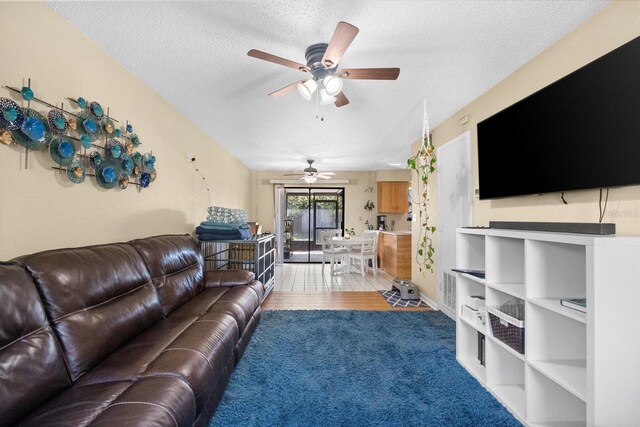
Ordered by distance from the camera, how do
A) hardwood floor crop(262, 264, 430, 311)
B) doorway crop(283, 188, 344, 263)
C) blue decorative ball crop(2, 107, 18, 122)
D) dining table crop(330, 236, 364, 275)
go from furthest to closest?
doorway crop(283, 188, 344, 263)
dining table crop(330, 236, 364, 275)
hardwood floor crop(262, 264, 430, 311)
blue decorative ball crop(2, 107, 18, 122)

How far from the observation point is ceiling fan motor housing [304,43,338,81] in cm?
190

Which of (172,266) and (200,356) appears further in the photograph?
(172,266)

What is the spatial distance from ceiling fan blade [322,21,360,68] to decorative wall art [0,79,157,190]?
1.61 metres

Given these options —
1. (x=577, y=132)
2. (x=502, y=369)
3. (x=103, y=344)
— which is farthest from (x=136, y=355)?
(x=577, y=132)

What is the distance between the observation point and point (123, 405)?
1018 mm

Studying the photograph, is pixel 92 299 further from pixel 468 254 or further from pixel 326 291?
pixel 326 291

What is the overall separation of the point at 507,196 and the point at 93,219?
310 centimetres

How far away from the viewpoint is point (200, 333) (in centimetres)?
165

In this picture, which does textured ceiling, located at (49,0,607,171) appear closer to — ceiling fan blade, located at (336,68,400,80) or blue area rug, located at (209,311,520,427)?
ceiling fan blade, located at (336,68,400,80)

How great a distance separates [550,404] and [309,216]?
242 inches

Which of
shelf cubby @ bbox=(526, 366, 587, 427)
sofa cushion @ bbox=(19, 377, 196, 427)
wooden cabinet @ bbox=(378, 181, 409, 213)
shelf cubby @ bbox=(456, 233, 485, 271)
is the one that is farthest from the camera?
wooden cabinet @ bbox=(378, 181, 409, 213)

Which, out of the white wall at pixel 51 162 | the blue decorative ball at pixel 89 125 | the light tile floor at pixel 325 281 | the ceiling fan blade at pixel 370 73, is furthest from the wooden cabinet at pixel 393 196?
the blue decorative ball at pixel 89 125

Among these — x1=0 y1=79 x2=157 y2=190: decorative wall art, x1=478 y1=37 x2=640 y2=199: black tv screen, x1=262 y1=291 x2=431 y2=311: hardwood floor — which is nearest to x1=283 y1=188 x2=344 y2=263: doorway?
x1=262 y1=291 x2=431 y2=311: hardwood floor

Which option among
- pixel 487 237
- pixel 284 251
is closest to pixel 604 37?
pixel 487 237
